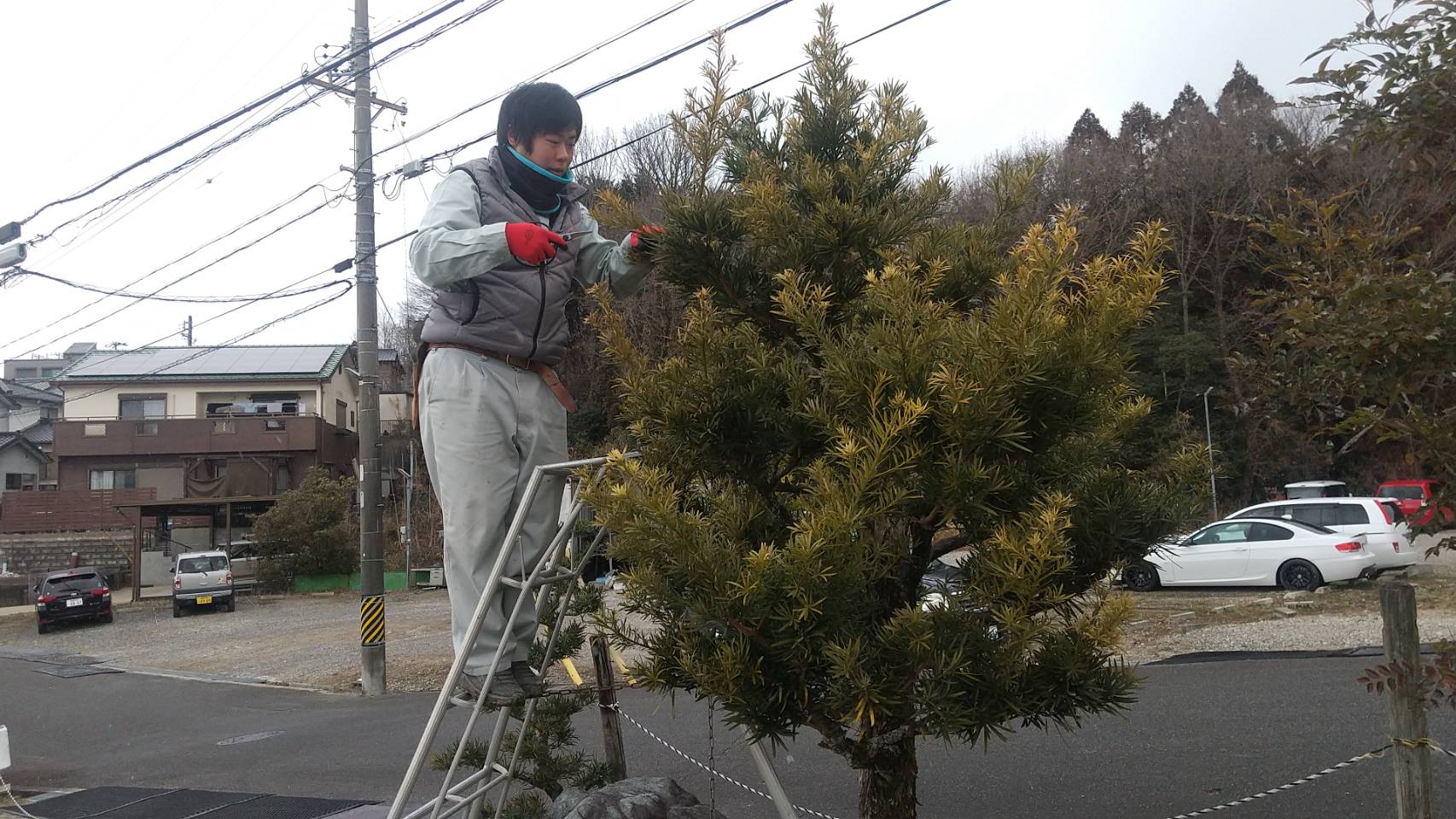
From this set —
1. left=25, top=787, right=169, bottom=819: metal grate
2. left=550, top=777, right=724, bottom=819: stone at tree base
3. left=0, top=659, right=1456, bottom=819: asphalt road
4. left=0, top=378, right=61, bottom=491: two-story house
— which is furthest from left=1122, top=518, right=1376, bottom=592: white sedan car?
left=0, top=378, right=61, bottom=491: two-story house

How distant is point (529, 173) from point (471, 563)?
4.46ft

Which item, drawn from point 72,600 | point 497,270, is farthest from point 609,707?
point 72,600

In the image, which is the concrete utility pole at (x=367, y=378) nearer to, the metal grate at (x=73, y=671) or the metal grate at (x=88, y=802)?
the metal grate at (x=88, y=802)

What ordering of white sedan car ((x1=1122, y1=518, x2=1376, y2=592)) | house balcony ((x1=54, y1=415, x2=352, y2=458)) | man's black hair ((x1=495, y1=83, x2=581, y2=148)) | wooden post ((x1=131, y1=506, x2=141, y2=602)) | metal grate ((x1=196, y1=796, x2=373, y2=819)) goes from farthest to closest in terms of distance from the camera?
1. house balcony ((x1=54, y1=415, x2=352, y2=458))
2. wooden post ((x1=131, y1=506, x2=141, y2=602))
3. white sedan car ((x1=1122, y1=518, x2=1376, y2=592))
4. metal grate ((x1=196, y1=796, x2=373, y2=819))
5. man's black hair ((x1=495, y1=83, x2=581, y2=148))

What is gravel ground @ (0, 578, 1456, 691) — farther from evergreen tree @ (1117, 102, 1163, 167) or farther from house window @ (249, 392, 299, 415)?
evergreen tree @ (1117, 102, 1163, 167)

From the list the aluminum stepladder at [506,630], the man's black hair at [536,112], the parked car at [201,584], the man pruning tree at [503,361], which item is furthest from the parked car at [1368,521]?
the parked car at [201,584]

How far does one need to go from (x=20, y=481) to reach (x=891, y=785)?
5159 centimetres

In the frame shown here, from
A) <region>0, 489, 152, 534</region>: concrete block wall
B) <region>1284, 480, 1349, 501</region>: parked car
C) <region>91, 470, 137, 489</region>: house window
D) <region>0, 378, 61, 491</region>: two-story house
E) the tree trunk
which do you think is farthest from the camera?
<region>0, 378, 61, 491</region>: two-story house

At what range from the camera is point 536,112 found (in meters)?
3.55

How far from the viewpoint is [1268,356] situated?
142 inches

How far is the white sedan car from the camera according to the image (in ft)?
52.6

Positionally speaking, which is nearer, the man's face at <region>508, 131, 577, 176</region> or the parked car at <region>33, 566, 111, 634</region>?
the man's face at <region>508, 131, 577, 176</region>

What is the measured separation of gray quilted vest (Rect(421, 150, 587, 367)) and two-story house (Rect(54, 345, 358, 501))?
34004 millimetres

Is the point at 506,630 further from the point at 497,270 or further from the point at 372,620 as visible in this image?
the point at 372,620
